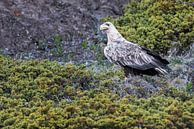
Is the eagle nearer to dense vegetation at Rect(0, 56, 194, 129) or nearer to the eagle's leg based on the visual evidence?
the eagle's leg

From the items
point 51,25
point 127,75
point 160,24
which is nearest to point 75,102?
point 127,75

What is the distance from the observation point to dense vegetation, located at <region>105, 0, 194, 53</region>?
14.2m

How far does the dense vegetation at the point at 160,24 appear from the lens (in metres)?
14.2

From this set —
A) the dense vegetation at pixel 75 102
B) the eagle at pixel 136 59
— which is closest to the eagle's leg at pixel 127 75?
the eagle at pixel 136 59

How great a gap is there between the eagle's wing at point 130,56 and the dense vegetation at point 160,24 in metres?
2.24

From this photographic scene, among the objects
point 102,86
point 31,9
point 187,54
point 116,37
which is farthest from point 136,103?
point 31,9

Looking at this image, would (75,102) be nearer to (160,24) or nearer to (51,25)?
(160,24)

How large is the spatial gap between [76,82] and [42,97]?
1137 millimetres

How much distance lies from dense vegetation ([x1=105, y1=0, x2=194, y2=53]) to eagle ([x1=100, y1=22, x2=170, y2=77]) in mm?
2242

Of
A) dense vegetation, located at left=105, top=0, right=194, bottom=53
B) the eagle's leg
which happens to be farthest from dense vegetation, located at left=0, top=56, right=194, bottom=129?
dense vegetation, located at left=105, top=0, right=194, bottom=53

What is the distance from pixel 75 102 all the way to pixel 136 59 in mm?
2029

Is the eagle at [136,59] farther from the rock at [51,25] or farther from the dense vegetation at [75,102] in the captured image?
the rock at [51,25]

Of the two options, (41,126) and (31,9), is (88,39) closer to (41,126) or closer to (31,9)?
(31,9)

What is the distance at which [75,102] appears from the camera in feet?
33.0
